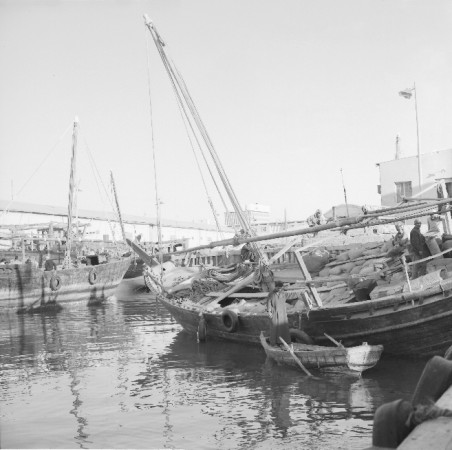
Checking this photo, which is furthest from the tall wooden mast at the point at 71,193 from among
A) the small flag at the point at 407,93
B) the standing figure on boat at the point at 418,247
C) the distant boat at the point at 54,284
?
the standing figure on boat at the point at 418,247

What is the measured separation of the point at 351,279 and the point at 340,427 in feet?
17.2

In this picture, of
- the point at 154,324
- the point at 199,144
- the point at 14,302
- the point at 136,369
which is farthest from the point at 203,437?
the point at 14,302

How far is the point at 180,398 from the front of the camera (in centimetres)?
1079

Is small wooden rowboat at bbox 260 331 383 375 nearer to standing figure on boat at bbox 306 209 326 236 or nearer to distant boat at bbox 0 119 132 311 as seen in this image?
standing figure on boat at bbox 306 209 326 236

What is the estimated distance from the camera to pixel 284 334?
12.7m

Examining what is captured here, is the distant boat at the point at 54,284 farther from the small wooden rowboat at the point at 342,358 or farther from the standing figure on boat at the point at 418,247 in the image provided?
the standing figure on boat at the point at 418,247

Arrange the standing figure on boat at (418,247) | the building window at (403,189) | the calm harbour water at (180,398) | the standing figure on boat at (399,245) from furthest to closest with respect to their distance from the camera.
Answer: the building window at (403,189), the standing figure on boat at (399,245), the standing figure on boat at (418,247), the calm harbour water at (180,398)

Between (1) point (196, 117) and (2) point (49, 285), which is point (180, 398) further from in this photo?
(2) point (49, 285)

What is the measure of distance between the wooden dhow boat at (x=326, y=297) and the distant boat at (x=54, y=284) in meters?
10.4

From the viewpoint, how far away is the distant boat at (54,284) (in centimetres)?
2828

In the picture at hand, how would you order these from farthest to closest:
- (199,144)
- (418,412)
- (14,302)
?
1. (14,302)
2. (199,144)
3. (418,412)

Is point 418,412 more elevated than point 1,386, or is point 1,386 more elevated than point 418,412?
point 418,412

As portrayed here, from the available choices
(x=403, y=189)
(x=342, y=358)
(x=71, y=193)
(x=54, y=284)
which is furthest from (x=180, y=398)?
(x=403, y=189)

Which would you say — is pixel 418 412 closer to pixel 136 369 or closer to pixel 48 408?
pixel 48 408
